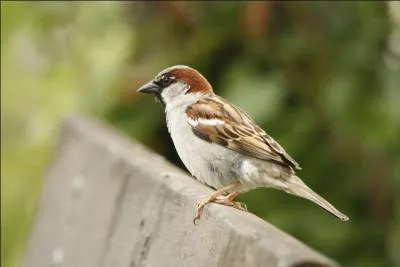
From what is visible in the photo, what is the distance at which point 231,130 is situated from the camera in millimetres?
Answer: 2955

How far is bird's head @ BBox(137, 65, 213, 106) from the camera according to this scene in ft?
10.2

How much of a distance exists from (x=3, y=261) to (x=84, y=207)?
4.43ft

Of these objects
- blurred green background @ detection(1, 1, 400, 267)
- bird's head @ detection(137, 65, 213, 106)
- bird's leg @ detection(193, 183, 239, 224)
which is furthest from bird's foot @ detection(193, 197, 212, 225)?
blurred green background @ detection(1, 1, 400, 267)

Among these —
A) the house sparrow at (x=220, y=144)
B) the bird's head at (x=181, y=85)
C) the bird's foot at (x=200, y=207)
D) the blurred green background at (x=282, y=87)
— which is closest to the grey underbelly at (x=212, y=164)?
the house sparrow at (x=220, y=144)

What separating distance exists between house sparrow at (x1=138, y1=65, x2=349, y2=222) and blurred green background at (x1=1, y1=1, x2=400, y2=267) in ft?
2.36

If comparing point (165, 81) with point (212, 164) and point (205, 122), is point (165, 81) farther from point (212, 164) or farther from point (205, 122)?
point (212, 164)

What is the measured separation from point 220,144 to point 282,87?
3.35 ft

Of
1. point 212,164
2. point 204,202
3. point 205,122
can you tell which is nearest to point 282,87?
point 205,122

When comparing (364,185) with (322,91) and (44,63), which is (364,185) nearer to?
(322,91)

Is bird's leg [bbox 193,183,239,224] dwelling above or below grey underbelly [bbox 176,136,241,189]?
above

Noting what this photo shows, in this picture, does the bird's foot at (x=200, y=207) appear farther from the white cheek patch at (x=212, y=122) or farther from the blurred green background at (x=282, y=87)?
the blurred green background at (x=282, y=87)

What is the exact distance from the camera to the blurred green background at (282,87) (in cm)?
384

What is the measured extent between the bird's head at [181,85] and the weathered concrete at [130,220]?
16 cm

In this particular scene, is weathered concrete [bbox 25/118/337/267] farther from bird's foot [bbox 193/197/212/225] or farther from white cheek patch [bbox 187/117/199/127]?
white cheek patch [bbox 187/117/199/127]
